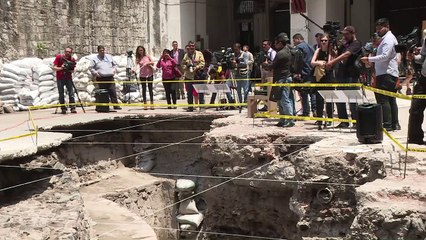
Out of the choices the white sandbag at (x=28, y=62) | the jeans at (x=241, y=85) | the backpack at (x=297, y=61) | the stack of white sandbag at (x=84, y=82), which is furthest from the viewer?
the stack of white sandbag at (x=84, y=82)

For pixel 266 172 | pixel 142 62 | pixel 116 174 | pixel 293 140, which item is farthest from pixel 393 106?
pixel 142 62

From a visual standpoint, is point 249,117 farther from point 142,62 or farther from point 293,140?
point 142,62

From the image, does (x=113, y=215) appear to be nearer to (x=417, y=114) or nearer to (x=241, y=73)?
(x=417, y=114)

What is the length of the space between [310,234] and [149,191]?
445cm

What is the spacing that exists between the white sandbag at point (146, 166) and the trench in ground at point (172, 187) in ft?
0.44

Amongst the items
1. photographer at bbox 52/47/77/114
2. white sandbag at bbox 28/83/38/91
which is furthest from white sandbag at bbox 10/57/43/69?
photographer at bbox 52/47/77/114

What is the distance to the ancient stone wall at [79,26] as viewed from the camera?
48.0ft

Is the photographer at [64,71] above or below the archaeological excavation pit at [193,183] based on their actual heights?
above

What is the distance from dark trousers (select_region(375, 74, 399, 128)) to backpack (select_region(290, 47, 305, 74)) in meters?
1.82

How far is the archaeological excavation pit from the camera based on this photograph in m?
7.02

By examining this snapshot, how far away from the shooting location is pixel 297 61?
399 inches

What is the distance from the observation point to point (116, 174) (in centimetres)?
1167

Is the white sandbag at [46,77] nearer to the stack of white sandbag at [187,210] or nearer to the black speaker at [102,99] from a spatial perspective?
the black speaker at [102,99]

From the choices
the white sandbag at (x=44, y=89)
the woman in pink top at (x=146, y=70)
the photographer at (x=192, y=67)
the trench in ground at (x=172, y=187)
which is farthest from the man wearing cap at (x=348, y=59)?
the white sandbag at (x=44, y=89)
